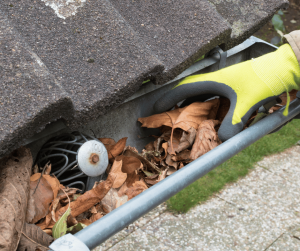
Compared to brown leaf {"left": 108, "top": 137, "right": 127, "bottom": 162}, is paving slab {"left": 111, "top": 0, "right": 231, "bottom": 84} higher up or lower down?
higher up

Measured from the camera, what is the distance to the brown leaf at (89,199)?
3.11 ft

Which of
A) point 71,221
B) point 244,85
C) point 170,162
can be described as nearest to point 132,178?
point 170,162

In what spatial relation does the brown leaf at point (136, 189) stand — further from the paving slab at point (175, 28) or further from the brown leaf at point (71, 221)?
the paving slab at point (175, 28)

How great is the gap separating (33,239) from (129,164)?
0.41m

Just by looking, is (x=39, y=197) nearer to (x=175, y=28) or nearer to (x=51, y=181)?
(x=51, y=181)

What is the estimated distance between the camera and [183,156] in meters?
1.15

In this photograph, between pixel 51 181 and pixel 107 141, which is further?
pixel 107 141

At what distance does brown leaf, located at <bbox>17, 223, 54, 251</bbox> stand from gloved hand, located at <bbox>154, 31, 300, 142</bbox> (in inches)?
23.9

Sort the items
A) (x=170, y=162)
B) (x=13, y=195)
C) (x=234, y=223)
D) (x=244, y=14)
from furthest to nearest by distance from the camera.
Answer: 1. (x=234, y=223)
2. (x=244, y=14)
3. (x=170, y=162)
4. (x=13, y=195)

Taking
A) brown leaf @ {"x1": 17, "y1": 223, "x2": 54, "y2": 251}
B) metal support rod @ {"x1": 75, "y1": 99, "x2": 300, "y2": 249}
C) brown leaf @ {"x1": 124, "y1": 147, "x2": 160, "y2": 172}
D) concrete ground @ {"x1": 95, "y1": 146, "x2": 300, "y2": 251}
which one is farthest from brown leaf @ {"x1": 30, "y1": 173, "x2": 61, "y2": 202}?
concrete ground @ {"x1": 95, "y1": 146, "x2": 300, "y2": 251}

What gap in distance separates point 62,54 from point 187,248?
1790 mm

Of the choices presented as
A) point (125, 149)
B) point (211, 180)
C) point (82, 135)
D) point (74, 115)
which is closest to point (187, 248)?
point (211, 180)

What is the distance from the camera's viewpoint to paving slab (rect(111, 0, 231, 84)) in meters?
1.04

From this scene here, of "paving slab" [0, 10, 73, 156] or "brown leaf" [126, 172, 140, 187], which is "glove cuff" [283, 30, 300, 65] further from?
"paving slab" [0, 10, 73, 156]
